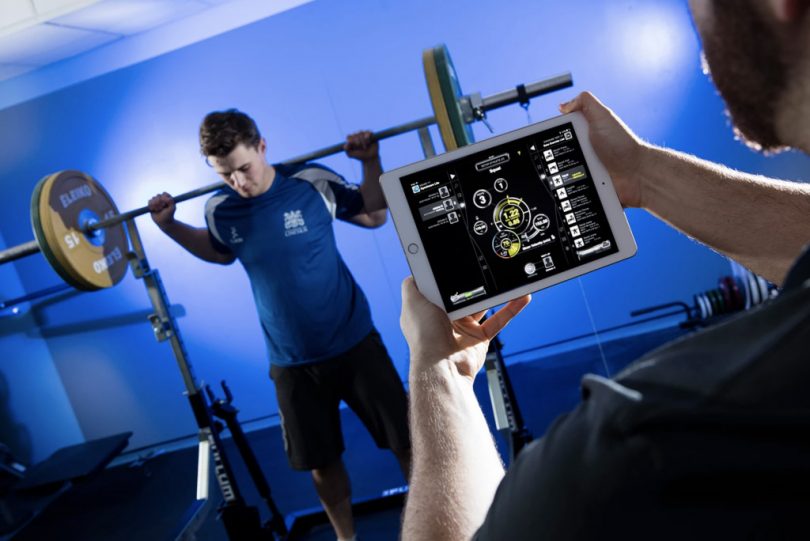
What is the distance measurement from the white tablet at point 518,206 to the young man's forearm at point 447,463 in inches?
11.8

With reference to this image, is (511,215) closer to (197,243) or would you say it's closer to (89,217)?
(197,243)

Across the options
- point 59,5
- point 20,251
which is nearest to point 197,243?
point 20,251

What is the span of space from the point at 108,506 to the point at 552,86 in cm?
308

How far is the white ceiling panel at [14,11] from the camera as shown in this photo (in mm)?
2734

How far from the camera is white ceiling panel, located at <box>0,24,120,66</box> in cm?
Answer: 292

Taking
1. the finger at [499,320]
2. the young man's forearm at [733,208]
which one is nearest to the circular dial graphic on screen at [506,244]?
the finger at [499,320]

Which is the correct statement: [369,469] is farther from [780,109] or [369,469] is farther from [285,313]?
[780,109]

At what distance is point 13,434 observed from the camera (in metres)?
3.54

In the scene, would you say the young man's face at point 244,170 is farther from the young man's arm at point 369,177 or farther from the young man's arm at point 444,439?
the young man's arm at point 444,439

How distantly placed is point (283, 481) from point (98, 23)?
2.48m

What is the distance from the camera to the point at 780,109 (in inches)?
18.2

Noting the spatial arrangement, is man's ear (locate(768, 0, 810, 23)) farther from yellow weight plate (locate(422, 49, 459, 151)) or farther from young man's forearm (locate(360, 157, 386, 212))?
young man's forearm (locate(360, 157, 386, 212))

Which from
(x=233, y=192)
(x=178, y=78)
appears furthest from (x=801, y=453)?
(x=178, y=78)

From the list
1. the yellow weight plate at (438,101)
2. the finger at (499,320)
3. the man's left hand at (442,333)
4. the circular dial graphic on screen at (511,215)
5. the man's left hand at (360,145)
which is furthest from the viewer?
the man's left hand at (360,145)
